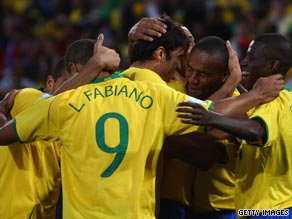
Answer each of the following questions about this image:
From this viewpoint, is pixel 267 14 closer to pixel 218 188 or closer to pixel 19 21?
pixel 19 21

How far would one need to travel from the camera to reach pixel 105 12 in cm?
1350

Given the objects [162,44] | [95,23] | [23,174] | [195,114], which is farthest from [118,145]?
[95,23]

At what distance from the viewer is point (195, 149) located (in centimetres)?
454

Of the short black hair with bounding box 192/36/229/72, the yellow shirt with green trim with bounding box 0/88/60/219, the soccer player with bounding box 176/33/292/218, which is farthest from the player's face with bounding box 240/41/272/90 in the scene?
the yellow shirt with green trim with bounding box 0/88/60/219

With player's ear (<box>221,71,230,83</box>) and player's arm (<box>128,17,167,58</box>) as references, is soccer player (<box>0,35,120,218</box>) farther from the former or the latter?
player's ear (<box>221,71,230,83</box>)

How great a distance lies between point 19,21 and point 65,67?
949 cm

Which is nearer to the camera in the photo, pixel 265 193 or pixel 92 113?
pixel 92 113

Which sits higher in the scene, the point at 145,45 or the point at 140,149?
the point at 145,45

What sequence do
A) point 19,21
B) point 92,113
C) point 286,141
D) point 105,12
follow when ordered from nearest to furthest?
point 92,113 < point 286,141 < point 105,12 < point 19,21

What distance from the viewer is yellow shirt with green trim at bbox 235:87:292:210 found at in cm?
450

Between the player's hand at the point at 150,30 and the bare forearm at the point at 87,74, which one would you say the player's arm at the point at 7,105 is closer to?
the bare forearm at the point at 87,74

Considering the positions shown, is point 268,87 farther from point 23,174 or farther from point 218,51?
point 23,174

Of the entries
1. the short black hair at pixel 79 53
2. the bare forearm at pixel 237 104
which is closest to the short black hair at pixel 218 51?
the bare forearm at pixel 237 104

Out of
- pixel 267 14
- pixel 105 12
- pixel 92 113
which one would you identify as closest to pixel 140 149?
pixel 92 113
